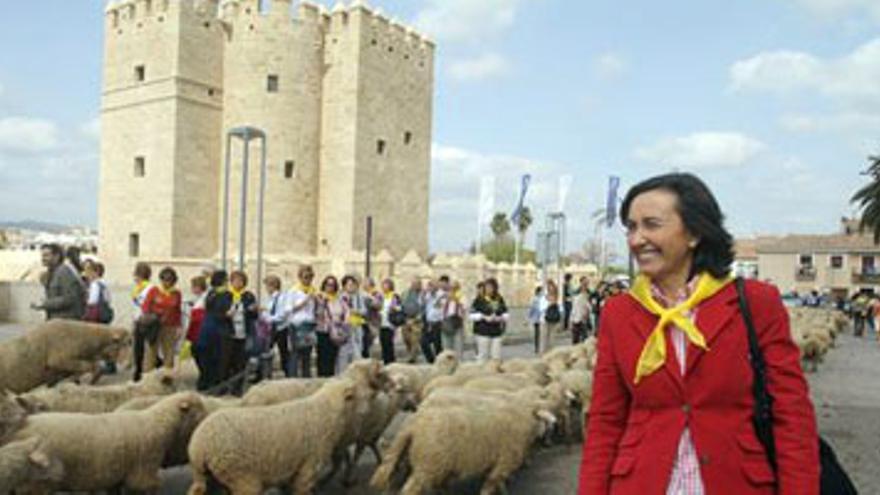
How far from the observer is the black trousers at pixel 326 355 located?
1128cm

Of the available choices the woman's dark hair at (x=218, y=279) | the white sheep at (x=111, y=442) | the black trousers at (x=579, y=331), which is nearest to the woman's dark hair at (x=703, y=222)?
the white sheep at (x=111, y=442)

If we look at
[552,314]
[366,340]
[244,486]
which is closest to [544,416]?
[244,486]

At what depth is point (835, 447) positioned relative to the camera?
31.7 feet

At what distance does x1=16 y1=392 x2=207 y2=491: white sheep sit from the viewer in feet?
18.6

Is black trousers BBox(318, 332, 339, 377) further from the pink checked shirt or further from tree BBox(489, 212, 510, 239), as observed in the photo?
tree BBox(489, 212, 510, 239)

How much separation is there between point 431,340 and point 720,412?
12407 millimetres

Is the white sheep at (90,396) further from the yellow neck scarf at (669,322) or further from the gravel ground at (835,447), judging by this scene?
the yellow neck scarf at (669,322)

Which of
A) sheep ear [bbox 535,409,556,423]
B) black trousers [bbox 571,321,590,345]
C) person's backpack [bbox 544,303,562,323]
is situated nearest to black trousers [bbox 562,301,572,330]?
black trousers [bbox 571,321,590,345]

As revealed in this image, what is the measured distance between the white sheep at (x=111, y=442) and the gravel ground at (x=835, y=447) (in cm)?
97

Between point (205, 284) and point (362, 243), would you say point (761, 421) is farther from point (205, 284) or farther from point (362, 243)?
point (362, 243)

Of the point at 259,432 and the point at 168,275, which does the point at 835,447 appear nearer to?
the point at 259,432

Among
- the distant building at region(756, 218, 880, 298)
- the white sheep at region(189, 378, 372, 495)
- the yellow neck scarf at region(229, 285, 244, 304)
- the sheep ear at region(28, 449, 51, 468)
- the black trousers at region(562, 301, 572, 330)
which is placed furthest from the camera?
the distant building at region(756, 218, 880, 298)

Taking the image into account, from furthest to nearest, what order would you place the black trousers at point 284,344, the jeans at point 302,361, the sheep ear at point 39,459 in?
the black trousers at point 284,344
the jeans at point 302,361
the sheep ear at point 39,459

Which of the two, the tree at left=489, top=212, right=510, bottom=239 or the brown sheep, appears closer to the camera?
the brown sheep
